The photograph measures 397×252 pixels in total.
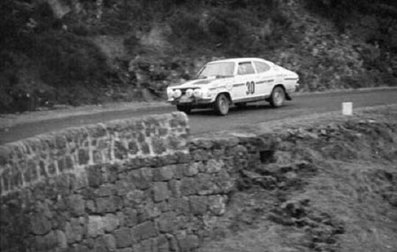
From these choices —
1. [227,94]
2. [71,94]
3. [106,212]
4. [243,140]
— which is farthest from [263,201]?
[71,94]

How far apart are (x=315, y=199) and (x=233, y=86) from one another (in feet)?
19.1

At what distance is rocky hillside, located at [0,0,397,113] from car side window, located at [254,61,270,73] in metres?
6.26

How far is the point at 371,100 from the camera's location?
21047 mm

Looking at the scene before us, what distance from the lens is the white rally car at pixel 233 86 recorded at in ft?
56.0

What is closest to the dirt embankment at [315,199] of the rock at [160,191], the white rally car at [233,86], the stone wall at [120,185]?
the stone wall at [120,185]

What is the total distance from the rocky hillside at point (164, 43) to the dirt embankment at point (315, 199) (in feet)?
34.3

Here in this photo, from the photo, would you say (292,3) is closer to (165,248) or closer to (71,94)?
(71,94)

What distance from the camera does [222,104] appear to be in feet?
56.9

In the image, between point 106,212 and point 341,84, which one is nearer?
point 106,212

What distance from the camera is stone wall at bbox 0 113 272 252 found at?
875 cm

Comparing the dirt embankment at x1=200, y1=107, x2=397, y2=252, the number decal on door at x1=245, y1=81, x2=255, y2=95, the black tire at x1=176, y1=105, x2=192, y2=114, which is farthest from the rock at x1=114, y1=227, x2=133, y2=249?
Result: the number decal on door at x1=245, y1=81, x2=255, y2=95

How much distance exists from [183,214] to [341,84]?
18.4 metres

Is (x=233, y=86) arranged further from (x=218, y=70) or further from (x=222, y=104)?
(x=218, y=70)

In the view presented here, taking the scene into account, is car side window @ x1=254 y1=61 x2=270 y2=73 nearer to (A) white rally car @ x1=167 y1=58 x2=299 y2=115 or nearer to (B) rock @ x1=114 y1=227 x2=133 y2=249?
(A) white rally car @ x1=167 y1=58 x2=299 y2=115
